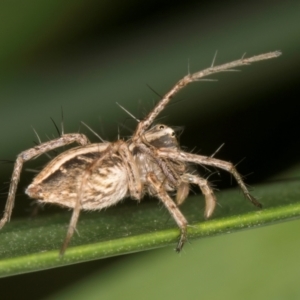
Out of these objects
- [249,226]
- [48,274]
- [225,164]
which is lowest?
[48,274]

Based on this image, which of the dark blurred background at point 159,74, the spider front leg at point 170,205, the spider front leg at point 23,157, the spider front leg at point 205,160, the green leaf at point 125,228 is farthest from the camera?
the dark blurred background at point 159,74

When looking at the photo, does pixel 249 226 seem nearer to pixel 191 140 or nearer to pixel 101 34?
pixel 191 140

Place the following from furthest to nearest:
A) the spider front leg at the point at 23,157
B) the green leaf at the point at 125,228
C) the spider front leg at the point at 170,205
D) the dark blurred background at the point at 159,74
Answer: the dark blurred background at the point at 159,74
the spider front leg at the point at 23,157
the spider front leg at the point at 170,205
the green leaf at the point at 125,228

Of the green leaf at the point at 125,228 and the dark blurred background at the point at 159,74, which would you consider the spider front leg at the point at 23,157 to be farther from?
the dark blurred background at the point at 159,74

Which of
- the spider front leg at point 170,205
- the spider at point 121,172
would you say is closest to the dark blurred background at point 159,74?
the spider at point 121,172

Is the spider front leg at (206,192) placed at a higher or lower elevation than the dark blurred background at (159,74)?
lower

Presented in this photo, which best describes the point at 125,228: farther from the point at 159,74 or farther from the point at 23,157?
the point at 159,74

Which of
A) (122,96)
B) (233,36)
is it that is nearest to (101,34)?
(122,96)

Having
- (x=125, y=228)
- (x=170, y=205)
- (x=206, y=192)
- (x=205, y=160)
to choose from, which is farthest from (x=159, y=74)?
(x=125, y=228)
